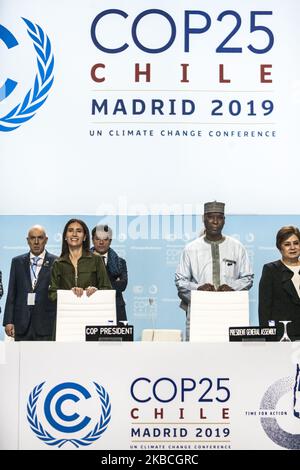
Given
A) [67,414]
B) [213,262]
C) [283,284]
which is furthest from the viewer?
[213,262]

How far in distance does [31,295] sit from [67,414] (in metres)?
1.87

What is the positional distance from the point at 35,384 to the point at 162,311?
1922mm

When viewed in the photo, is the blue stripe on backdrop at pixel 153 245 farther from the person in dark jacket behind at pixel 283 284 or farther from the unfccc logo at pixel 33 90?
the unfccc logo at pixel 33 90

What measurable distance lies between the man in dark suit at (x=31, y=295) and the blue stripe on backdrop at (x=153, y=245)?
0.22ft

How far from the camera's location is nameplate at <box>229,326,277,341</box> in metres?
4.63

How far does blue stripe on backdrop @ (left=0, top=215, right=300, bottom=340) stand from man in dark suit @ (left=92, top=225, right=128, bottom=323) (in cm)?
4

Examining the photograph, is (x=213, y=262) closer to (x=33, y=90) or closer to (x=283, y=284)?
(x=283, y=284)

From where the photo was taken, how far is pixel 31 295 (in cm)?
630

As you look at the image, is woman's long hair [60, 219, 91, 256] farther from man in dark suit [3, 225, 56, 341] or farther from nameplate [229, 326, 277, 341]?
nameplate [229, 326, 277, 341]

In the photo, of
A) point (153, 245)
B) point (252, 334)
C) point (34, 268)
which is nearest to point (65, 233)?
point (34, 268)

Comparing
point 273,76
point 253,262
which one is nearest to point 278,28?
point 273,76

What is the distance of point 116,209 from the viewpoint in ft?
20.7

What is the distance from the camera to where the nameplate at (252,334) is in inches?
182

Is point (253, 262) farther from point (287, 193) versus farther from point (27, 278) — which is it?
point (27, 278)
